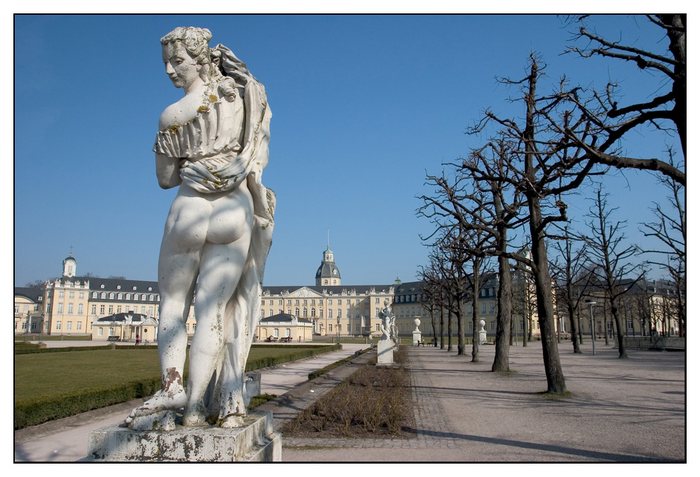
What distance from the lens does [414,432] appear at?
28.4 ft

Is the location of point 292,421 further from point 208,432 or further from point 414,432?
point 208,432

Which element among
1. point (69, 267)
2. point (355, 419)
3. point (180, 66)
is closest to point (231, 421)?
point (180, 66)

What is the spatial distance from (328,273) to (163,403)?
15313 cm

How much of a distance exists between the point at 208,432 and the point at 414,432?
6.07 m

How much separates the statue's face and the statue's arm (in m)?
0.54

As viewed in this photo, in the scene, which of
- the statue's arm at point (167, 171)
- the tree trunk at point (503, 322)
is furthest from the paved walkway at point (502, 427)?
the statue's arm at point (167, 171)

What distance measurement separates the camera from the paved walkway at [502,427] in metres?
7.03

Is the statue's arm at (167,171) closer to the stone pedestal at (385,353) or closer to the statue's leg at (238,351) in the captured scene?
the statue's leg at (238,351)

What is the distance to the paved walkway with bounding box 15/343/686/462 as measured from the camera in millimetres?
7027

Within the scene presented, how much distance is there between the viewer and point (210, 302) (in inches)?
138

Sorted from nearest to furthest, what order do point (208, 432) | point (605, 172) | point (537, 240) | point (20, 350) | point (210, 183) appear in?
1. point (208, 432)
2. point (210, 183)
3. point (605, 172)
4. point (537, 240)
5. point (20, 350)

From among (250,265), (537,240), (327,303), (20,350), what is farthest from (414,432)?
(327,303)

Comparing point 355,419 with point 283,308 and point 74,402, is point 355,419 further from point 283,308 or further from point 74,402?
point 283,308

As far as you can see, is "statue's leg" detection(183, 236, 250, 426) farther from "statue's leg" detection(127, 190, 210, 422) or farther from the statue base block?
the statue base block
